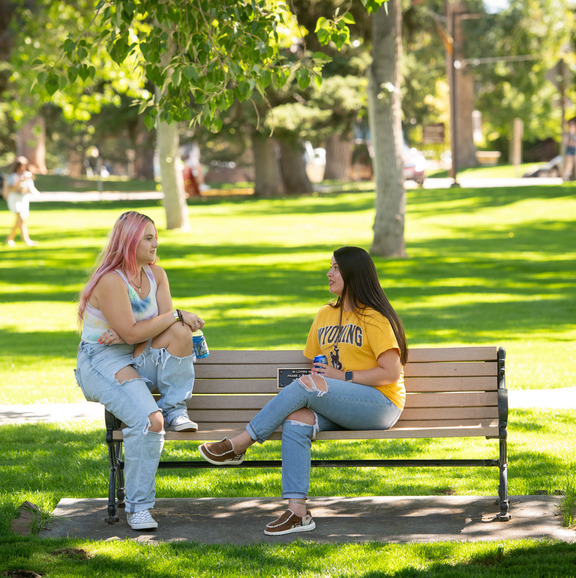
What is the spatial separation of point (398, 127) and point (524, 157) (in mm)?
46717

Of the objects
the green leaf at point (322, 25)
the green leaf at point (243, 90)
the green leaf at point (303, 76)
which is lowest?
the green leaf at point (243, 90)

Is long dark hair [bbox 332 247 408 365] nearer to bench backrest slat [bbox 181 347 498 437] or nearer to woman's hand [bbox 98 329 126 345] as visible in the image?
bench backrest slat [bbox 181 347 498 437]

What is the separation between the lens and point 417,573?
4.25m

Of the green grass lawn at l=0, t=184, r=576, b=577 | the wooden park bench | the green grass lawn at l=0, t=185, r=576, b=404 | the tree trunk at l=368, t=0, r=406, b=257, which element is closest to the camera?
the green grass lawn at l=0, t=184, r=576, b=577

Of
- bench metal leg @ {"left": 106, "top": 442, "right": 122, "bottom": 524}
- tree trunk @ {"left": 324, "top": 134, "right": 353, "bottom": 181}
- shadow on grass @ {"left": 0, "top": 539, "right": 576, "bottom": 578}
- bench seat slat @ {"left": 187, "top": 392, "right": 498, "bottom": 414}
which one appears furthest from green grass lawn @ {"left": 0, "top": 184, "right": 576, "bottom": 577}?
tree trunk @ {"left": 324, "top": 134, "right": 353, "bottom": 181}

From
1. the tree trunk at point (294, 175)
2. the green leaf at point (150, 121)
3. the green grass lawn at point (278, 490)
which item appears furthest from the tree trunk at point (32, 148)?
the green leaf at point (150, 121)

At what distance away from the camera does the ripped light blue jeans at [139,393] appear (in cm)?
495

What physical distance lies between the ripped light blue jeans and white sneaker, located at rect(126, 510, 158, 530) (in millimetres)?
30

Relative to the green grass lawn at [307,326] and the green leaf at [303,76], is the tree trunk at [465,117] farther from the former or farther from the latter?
the green leaf at [303,76]

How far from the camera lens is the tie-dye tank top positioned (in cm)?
519

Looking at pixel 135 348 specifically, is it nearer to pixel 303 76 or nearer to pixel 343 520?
pixel 343 520

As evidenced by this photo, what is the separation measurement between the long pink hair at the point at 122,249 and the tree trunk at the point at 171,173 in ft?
58.1

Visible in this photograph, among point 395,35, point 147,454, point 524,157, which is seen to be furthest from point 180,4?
point 524,157

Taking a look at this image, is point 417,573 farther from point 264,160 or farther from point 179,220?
point 264,160
